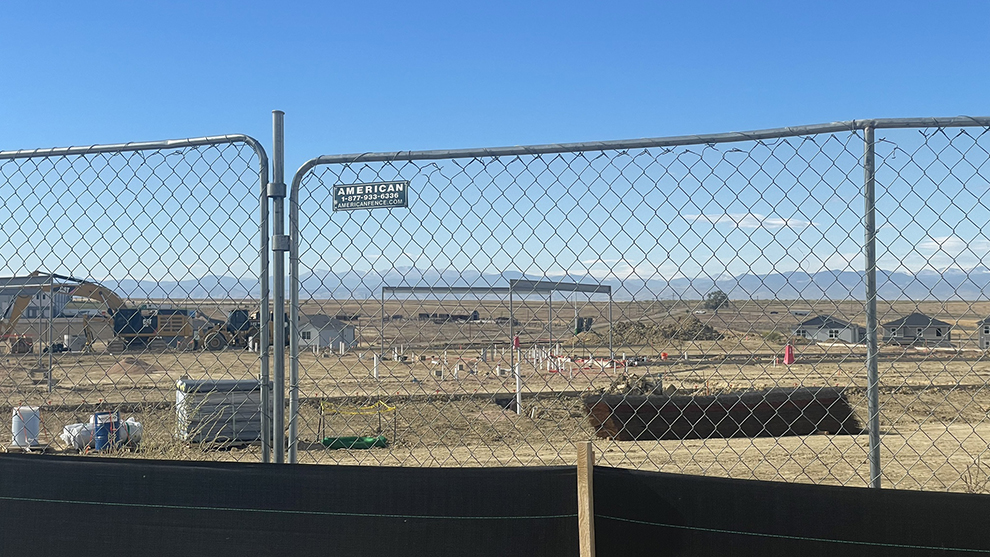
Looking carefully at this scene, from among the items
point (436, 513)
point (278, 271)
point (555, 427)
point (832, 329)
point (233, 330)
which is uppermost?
point (278, 271)

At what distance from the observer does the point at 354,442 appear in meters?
11.7

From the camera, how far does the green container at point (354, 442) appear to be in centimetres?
1145

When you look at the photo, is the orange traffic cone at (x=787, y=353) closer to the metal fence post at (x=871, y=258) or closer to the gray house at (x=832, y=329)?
the gray house at (x=832, y=329)

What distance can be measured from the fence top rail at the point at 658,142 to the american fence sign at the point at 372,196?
0.15 m

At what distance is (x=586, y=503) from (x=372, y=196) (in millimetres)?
1447

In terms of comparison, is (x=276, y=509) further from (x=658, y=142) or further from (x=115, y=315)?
(x=115, y=315)

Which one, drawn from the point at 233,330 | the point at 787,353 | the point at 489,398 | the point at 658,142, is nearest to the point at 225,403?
the point at 233,330

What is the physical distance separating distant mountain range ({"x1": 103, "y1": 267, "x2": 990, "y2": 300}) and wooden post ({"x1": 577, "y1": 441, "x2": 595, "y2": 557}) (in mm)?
899

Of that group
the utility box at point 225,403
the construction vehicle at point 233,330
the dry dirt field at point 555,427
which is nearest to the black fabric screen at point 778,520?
the dry dirt field at point 555,427

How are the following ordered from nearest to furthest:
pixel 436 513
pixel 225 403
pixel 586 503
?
pixel 586 503 → pixel 436 513 → pixel 225 403

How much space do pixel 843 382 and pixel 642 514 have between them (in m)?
22.1

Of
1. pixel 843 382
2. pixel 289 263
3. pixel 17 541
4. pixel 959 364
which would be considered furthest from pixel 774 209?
pixel 959 364

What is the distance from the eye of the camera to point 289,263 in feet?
10.1

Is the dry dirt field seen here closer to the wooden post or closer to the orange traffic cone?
the orange traffic cone
